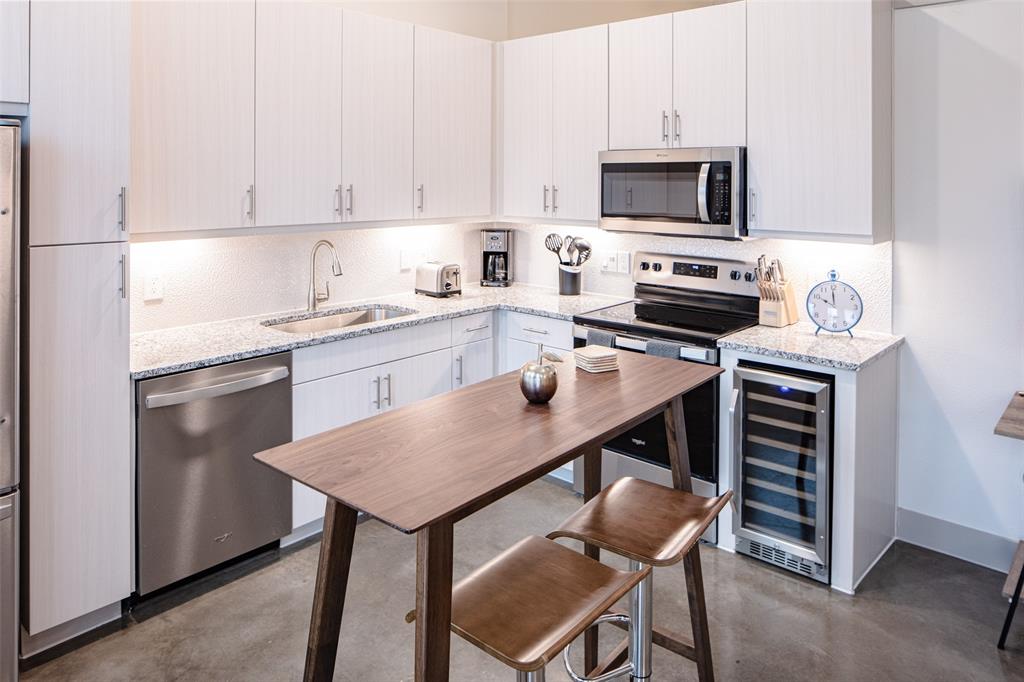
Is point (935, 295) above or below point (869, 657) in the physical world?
above

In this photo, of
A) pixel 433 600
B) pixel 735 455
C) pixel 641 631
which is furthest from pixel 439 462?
pixel 735 455

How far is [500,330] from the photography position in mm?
4180

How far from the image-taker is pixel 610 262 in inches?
170

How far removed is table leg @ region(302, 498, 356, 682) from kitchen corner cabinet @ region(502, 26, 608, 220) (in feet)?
8.91

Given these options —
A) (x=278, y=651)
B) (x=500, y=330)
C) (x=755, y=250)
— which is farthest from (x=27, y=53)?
(x=755, y=250)

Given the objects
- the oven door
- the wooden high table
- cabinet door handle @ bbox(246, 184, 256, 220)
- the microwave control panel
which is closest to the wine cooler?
the oven door

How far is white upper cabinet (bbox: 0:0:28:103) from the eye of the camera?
221 centimetres

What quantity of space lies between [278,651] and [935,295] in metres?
2.94

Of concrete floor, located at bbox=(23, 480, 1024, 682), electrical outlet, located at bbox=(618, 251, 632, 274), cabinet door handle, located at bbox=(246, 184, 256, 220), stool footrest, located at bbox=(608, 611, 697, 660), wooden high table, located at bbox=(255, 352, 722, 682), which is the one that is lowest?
concrete floor, located at bbox=(23, 480, 1024, 682)

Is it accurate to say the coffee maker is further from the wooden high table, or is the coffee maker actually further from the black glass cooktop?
the wooden high table

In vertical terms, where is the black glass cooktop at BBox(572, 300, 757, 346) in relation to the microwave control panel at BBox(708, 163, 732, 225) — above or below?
below

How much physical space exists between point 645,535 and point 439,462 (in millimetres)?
591

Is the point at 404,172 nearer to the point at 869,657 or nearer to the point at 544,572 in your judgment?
the point at 544,572

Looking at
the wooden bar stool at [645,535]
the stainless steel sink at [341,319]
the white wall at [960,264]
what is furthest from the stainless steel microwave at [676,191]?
the wooden bar stool at [645,535]
